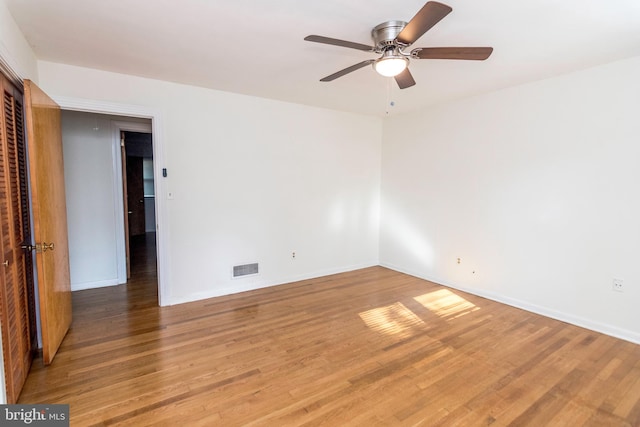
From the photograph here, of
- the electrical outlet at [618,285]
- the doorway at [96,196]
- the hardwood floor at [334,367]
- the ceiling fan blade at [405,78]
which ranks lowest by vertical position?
the hardwood floor at [334,367]

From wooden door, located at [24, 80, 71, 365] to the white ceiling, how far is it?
0.56m

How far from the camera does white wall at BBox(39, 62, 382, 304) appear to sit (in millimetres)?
3430

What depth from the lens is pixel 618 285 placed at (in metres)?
2.85

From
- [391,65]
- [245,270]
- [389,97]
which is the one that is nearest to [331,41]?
[391,65]

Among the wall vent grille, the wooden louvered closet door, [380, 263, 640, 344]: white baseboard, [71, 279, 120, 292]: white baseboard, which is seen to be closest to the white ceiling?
the wooden louvered closet door

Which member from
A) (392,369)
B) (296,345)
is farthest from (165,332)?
(392,369)

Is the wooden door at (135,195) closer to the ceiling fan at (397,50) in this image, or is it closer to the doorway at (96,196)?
the doorway at (96,196)

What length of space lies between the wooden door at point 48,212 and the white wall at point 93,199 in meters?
1.29

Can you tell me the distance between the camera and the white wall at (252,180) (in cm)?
343

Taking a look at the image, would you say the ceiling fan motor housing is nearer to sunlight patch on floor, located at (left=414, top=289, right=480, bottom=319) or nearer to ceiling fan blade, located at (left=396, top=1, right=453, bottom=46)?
ceiling fan blade, located at (left=396, top=1, right=453, bottom=46)

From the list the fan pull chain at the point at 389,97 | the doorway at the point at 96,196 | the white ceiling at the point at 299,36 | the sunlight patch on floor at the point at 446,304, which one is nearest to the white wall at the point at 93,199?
the doorway at the point at 96,196

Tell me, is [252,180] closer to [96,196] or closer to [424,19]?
[96,196]

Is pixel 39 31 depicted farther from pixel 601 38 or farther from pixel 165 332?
pixel 601 38

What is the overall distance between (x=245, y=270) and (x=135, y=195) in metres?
5.19
